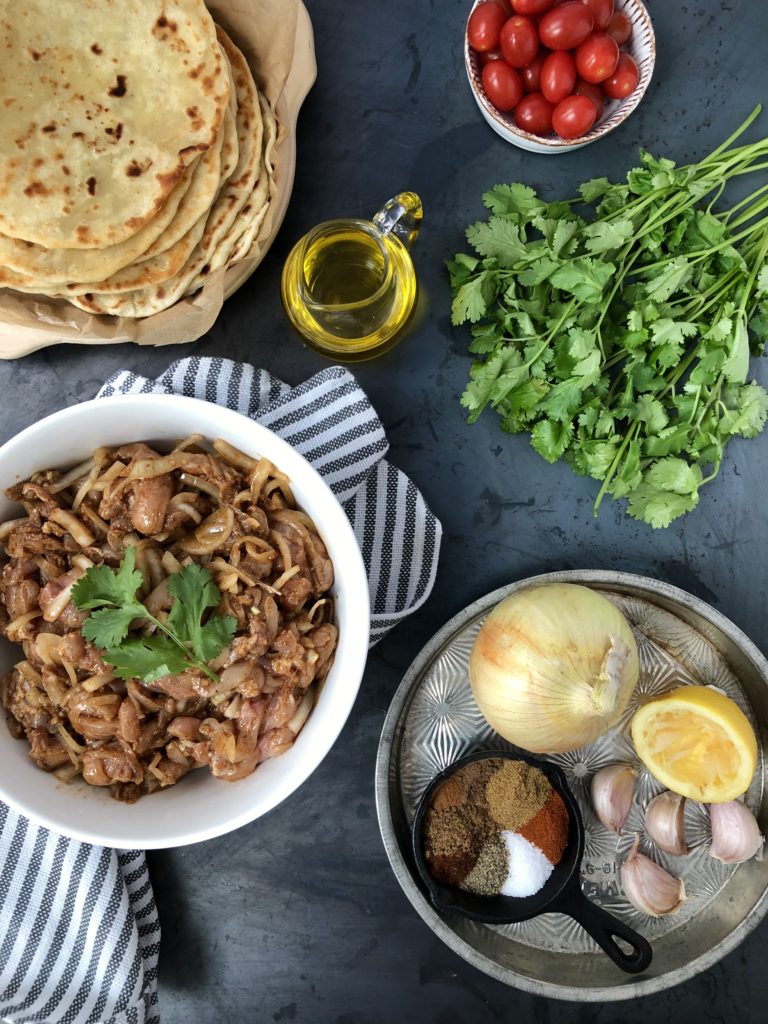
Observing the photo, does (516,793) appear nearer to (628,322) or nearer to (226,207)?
(628,322)

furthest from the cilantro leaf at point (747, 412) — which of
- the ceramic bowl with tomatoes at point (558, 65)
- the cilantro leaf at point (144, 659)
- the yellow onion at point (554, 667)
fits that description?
the cilantro leaf at point (144, 659)

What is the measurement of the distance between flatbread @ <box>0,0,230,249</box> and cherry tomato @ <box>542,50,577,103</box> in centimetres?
84

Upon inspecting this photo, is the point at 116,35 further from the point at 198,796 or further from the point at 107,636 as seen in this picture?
the point at 198,796

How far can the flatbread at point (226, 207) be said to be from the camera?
6.29 feet

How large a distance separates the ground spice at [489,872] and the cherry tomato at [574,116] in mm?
1828

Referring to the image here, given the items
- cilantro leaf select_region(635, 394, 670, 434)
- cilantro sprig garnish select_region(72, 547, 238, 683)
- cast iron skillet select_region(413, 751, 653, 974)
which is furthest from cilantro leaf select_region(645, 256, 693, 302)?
cilantro sprig garnish select_region(72, 547, 238, 683)

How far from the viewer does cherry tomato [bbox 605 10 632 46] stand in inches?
84.9

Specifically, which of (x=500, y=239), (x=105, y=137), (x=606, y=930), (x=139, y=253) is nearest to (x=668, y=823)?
(x=606, y=930)

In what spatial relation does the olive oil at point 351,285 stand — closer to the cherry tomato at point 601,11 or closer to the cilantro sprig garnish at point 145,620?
the cherry tomato at point 601,11

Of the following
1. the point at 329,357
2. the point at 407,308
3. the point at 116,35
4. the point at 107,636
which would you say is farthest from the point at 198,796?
the point at 116,35

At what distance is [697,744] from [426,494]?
0.94 meters

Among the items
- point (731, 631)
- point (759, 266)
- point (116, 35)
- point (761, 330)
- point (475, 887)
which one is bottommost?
point (475, 887)

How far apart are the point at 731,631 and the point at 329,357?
129cm

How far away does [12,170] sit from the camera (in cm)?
181
